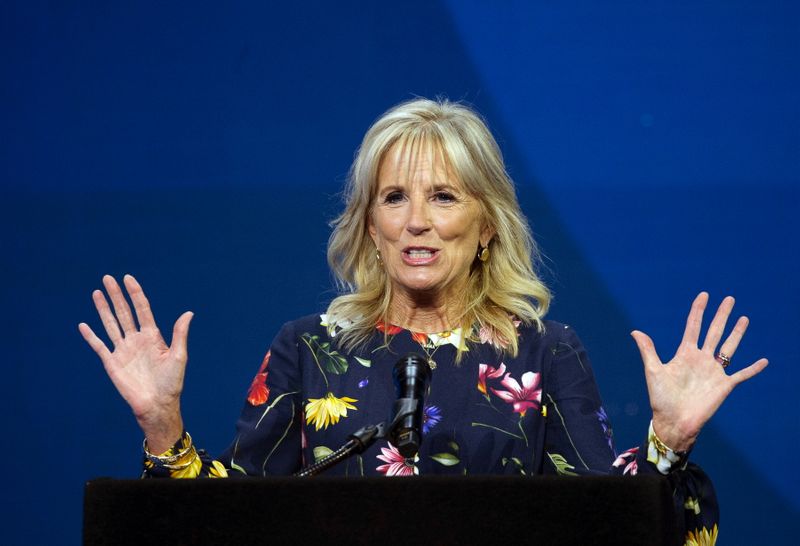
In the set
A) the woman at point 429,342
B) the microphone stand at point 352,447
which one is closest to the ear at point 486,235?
the woman at point 429,342

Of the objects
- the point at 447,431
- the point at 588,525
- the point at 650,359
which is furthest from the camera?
the point at 447,431

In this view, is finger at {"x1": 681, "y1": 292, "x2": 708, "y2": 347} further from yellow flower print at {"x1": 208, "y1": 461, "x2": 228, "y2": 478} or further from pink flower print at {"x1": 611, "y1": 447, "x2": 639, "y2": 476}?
yellow flower print at {"x1": 208, "y1": 461, "x2": 228, "y2": 478}

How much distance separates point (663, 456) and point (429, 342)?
71 cm

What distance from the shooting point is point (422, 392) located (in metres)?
1.54

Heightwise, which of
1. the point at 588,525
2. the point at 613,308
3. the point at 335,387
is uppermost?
the point at 613,308

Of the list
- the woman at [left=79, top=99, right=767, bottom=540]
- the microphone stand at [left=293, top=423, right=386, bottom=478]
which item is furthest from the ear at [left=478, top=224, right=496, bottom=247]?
the microphone stand at [left=293, top=423, right=386, bottom=478]

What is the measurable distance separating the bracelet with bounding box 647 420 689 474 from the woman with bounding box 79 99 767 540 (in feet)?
0.46

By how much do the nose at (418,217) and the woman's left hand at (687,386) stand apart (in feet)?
2.00

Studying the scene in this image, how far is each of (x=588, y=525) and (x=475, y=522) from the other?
126mm

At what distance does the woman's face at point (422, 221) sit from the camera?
7.64 feet

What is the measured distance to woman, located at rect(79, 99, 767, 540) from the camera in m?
2.17

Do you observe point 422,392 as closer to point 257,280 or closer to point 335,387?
point 335,387

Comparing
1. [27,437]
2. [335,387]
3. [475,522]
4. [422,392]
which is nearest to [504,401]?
[335,387]

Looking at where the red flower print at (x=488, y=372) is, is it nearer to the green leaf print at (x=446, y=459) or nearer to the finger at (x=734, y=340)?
the green leaf print at (x=446, y=459)
